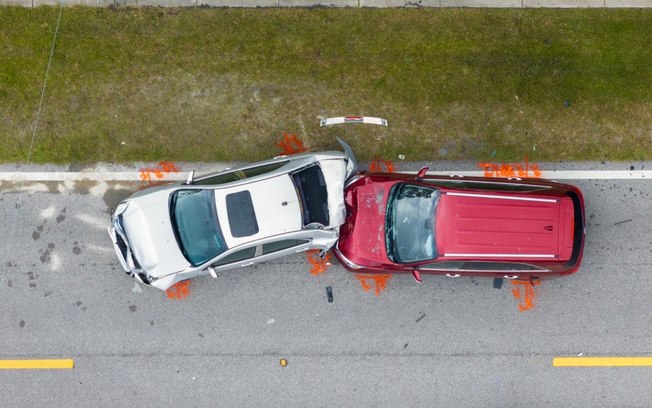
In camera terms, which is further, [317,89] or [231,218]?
[317,89]

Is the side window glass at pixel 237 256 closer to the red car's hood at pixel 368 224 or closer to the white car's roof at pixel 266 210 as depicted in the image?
the white car's roof at pixel 266 210

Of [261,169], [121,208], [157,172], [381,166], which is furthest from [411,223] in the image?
[121,208]

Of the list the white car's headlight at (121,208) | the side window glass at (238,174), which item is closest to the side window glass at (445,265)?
the side window glass at (238,174)

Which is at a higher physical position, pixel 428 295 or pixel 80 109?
pixel 80 109

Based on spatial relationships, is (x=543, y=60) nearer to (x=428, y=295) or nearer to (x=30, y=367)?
(x=428, y=295)

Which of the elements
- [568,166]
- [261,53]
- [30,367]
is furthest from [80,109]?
[568,166]

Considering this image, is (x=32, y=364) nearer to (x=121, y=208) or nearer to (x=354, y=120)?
(x=121, y=208)
